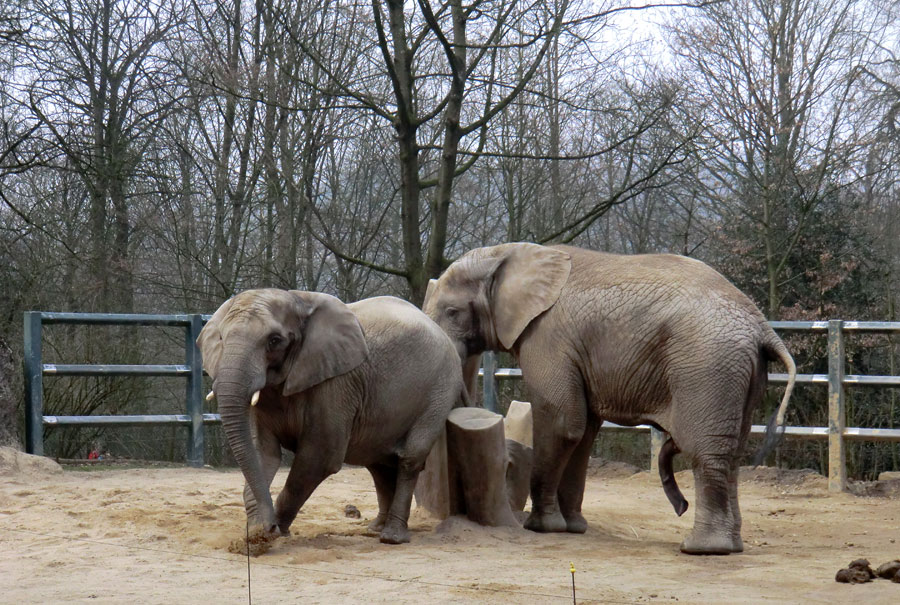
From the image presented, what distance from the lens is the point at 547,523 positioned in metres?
7.09

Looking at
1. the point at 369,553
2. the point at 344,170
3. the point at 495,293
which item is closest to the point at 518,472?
the point at 495,293

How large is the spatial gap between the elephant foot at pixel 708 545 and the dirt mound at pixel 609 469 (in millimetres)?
5410

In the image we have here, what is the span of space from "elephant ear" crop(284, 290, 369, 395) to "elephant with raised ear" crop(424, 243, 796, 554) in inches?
52.0

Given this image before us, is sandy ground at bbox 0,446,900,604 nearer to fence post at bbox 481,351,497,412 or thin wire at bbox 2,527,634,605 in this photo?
thin wire at bbox 2,527,634,605

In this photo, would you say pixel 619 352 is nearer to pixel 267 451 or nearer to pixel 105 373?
pixel 267 451

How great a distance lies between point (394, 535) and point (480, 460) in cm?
88

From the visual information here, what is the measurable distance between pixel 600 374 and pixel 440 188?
223 inches

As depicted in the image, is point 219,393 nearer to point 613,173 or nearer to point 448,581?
point 448,581

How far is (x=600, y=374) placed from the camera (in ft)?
22.3

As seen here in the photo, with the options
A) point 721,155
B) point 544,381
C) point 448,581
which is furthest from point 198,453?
point 721,155

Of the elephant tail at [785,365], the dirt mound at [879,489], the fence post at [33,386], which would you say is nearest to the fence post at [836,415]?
the dirt mound at [879,489]

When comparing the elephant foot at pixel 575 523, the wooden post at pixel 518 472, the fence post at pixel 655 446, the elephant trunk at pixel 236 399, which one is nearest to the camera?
the elephant trunk at pixel 236 399

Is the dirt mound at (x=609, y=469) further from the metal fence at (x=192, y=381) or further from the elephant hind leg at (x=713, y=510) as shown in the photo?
the elephant hind leg at (x=713, y=510)

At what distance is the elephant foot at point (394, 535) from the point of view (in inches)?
250
